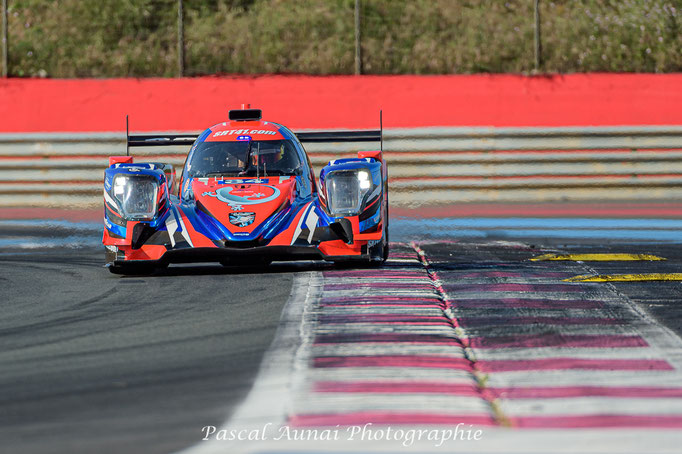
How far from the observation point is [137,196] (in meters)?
11.5

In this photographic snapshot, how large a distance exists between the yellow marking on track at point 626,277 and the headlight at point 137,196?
3.69 m

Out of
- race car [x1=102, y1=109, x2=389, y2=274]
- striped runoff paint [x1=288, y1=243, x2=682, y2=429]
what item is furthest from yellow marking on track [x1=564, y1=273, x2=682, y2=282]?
race car [x1=102, y1=109, x2=389, y2=274]

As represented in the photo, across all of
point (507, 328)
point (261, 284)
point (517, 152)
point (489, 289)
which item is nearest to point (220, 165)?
point (261, 284)

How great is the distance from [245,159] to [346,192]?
3.95 ft

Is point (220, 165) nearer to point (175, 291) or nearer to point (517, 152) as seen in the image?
point (175, 291)

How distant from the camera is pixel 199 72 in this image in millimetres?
21422

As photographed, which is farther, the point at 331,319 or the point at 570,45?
the point at 570,45

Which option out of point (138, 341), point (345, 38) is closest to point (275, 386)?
point (138, 341)

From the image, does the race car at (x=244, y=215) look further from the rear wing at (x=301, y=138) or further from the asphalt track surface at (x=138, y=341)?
the rear wing at (x=301, y=138)

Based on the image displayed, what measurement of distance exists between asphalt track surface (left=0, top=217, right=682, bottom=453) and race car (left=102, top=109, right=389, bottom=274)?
27 cm

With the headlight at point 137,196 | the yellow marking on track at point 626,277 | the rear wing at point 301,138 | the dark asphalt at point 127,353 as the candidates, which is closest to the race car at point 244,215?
the headlight at point 137,196

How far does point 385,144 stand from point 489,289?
7.07 meters

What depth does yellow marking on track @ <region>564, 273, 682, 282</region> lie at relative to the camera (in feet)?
36.2

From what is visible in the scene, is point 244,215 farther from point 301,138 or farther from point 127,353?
point 127,353
